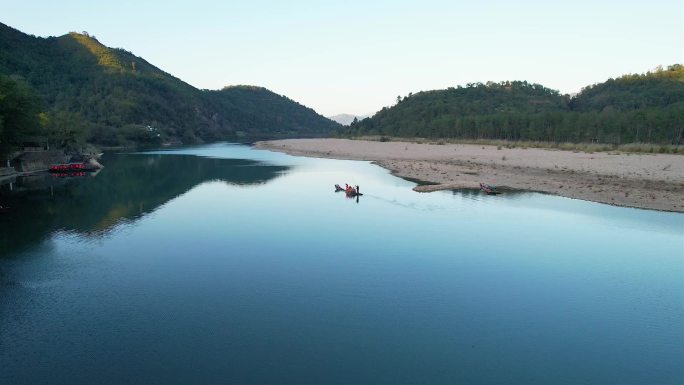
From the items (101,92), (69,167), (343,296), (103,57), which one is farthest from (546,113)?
(103,57)

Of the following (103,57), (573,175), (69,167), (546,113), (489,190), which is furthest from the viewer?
(103,57)

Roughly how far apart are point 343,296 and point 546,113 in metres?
96.4

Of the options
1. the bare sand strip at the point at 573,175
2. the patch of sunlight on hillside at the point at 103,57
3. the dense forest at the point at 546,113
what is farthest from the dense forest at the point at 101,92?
the bare sand strip at the point at 573,175

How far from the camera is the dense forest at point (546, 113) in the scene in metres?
77.3

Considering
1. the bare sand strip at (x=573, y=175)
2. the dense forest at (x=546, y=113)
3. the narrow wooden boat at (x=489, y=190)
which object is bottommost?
the narrow wooden boat at (x=489, y=190)

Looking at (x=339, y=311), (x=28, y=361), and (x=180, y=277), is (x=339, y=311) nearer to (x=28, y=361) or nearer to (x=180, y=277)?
(x=180, y=277)

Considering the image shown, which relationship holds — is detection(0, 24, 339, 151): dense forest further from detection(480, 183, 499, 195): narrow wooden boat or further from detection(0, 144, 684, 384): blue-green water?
detection(480, 183, 499, 195): narrow wooden boat

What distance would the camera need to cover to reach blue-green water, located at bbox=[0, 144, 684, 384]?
35.7ft

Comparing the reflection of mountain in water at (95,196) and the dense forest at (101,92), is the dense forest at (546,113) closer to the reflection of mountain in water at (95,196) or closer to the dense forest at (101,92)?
the reflection of mountain in water at (95,196)

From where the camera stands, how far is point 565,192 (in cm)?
3709

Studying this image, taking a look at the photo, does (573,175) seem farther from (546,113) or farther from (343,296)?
(546,113)

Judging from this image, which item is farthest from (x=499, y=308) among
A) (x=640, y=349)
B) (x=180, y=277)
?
(x=180, y=277)

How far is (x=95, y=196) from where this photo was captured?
37812 millimetres

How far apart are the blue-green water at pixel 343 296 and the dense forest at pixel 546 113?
57461 mm
